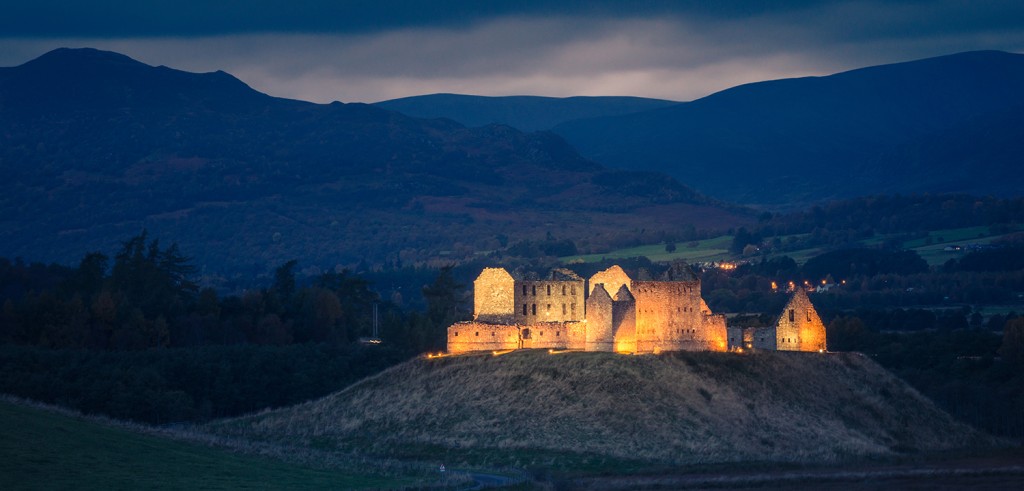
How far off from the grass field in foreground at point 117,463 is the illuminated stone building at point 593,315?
25.6m

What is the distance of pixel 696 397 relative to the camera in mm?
107375

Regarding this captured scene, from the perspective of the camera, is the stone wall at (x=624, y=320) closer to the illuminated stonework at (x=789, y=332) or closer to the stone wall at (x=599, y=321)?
the stone wall at (x=599, y=321)

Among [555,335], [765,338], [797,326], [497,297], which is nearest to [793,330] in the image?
[797,326]

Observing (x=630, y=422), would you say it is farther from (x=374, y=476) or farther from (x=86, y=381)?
(x=86, y=381)

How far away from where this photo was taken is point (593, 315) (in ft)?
369

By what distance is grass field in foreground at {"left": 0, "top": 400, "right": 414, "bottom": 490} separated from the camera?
79250mm

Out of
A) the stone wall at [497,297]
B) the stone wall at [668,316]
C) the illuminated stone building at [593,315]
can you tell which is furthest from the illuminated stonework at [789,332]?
the stone wall at [497,297]

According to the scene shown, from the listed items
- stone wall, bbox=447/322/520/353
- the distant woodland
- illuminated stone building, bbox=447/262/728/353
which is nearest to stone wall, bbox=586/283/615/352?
illuminated stone building, bbox=447/262/728/353

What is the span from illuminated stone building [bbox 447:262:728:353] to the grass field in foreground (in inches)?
1009

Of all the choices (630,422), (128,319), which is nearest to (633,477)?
(630,422)

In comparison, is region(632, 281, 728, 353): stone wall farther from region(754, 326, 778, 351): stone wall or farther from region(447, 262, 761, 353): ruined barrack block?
region(754, 326, 778, 351): stone wall

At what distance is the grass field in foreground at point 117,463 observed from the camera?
79.2 m

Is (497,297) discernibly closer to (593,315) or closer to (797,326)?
(593,315)

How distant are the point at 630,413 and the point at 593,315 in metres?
10.1
